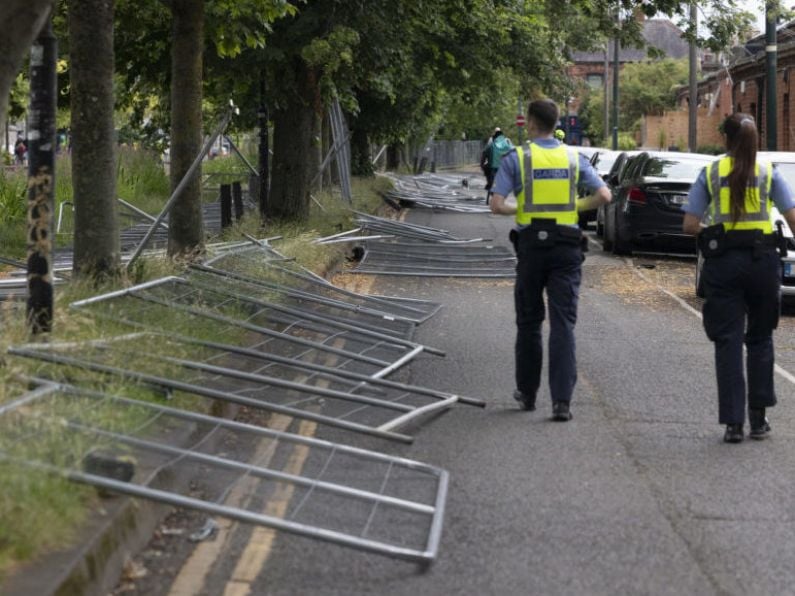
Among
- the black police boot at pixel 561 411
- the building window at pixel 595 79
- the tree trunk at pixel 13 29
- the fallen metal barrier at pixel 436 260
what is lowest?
the black police boot at pixel 561 411

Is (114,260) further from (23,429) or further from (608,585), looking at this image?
(608,585)

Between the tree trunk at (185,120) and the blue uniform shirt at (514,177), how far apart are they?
5.75 metres

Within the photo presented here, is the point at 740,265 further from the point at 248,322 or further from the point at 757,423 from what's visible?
the point at 248,322

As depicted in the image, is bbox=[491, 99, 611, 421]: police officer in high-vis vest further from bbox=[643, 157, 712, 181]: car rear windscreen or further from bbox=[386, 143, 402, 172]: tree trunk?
bbox=[386, 143, 402, 172]: tree trunk

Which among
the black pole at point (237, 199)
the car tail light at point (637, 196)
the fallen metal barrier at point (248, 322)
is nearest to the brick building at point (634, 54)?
the car tail light at point (637, 196)

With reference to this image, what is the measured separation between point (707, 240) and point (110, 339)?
3.64m

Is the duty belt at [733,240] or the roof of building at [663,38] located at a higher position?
the roof of building at [663,38]

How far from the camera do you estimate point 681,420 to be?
898cm

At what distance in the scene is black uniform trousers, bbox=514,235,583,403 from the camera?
348 inches

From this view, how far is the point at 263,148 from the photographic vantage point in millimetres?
21969

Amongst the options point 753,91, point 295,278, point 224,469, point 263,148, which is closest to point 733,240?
point 224,469

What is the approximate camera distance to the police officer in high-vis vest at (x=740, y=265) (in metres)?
8.28

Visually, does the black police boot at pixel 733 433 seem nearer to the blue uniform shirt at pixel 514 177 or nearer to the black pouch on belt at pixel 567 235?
the black pouch on belt at pixel 567 235

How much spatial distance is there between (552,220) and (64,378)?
10.4 ft
